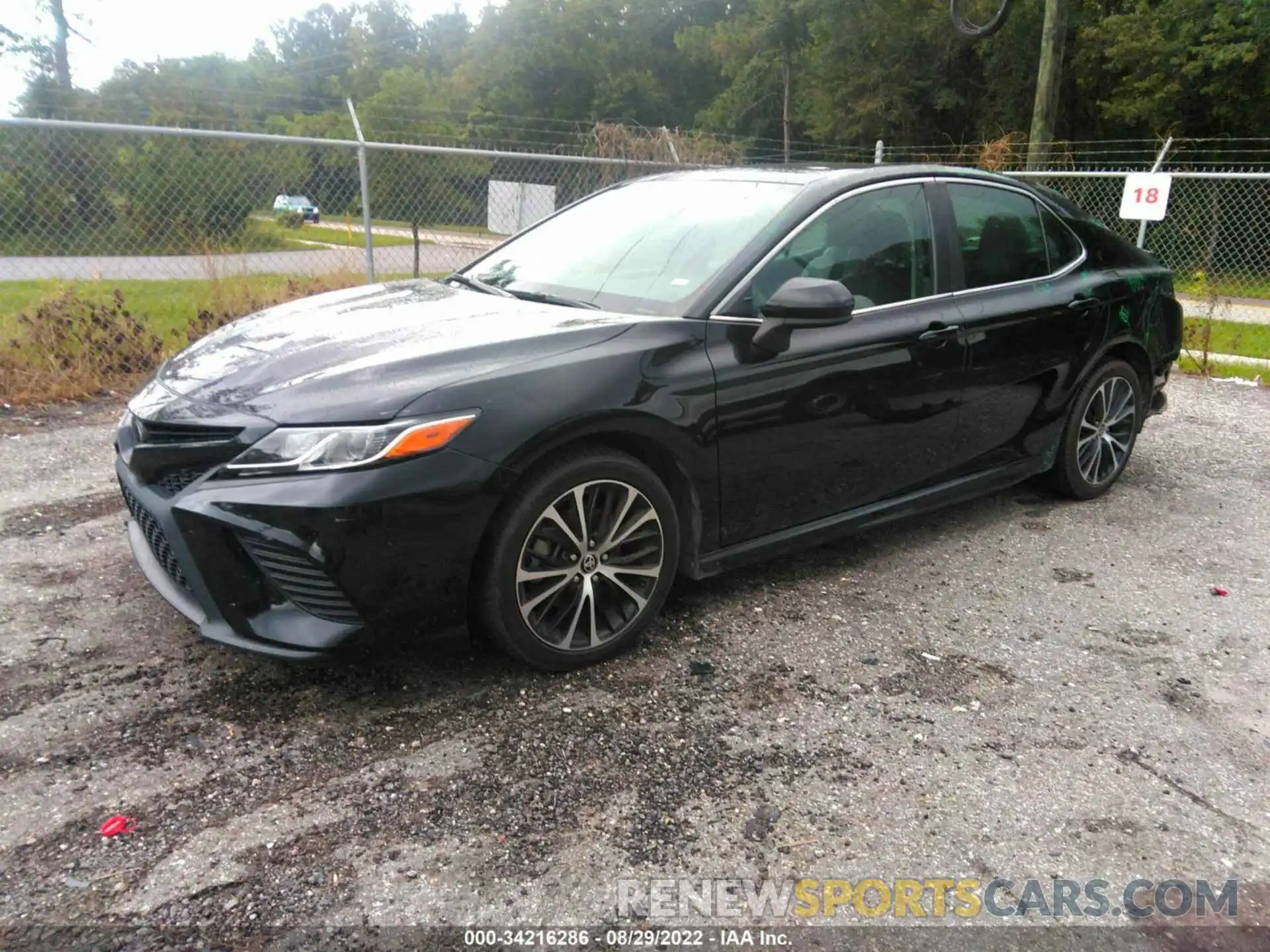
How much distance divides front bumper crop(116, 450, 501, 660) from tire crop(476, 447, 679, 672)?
0.41 ft

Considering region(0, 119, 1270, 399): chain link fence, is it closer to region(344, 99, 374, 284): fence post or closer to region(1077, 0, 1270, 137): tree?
region(344, 99, 374, 284): fence post

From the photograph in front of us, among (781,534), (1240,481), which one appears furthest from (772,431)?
(1240,481)

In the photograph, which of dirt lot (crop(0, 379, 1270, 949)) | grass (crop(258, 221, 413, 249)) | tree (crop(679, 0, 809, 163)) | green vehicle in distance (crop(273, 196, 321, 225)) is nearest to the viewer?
dirt lot (crop(0, 379, 1270, 949))

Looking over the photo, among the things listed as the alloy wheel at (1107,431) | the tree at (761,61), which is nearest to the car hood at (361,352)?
the alloy wheel at (1107,431)

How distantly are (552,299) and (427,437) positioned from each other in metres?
1.12

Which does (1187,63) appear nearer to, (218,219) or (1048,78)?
(1048,78)

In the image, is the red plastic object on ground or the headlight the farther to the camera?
the headlight

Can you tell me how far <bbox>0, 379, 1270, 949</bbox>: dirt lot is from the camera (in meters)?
2.22

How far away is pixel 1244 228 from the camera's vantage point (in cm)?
1605

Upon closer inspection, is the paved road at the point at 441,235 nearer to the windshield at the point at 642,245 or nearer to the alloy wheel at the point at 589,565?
the windshield at the point at 642,245

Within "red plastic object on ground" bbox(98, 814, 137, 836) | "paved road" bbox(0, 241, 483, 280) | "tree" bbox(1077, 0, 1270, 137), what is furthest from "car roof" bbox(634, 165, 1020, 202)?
"tree" bbox(1077, 0, 1270, 137)

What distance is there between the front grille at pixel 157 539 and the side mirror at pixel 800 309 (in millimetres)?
1973

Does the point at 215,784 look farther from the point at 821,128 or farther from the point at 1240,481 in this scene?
the point at 821,128

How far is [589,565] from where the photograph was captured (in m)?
3.03
